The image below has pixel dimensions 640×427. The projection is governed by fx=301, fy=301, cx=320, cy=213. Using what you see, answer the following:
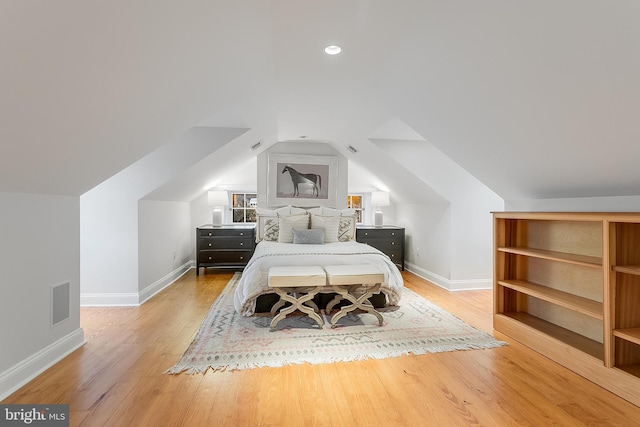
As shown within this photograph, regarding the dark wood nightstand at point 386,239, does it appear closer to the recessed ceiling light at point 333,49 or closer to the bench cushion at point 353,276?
the bench cushion at point 353,276

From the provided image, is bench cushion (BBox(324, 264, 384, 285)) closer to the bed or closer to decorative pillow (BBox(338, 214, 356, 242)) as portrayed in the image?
the bed

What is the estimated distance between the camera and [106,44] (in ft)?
4.11

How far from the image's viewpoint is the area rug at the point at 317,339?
2.19m

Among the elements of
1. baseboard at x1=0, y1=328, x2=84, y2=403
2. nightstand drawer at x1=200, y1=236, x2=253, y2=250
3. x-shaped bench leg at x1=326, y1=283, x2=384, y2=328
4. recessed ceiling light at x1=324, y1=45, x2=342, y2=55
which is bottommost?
baseboard at x1=0, y1=328, x2=84, y2=403

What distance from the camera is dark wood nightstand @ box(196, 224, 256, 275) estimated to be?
4.81 m

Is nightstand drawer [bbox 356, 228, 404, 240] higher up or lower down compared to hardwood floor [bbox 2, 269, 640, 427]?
higher up

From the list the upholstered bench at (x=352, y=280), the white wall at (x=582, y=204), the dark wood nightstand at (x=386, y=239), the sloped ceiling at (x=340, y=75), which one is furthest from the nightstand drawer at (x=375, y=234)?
the sloped ceiling at (x=340, y=75)

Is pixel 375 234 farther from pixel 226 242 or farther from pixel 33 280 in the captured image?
pixel 33 280

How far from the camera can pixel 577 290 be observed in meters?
Result: 2.34

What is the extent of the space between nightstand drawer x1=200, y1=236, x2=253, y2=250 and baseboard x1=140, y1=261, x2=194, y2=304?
53 centimetres

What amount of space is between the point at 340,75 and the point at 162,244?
10.9 ft

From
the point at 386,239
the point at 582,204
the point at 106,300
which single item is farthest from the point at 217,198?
the point at 582,204

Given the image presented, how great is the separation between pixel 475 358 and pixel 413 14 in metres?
2.30

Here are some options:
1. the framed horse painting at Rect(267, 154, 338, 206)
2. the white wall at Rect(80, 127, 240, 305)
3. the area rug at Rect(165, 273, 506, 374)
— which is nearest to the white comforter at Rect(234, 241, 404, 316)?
the area rug at Rect(165, 273, 506, 374)
